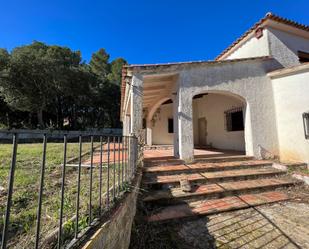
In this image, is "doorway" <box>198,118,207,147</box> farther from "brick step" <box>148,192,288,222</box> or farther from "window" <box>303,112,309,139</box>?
"brick step" <box>148,192,288,222</box>

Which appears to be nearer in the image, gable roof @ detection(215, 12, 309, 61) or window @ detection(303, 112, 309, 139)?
window @ detection(303, 112, 309, 139)

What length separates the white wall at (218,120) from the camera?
9.50 metres

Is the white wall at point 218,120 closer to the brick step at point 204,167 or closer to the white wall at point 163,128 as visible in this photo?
the white wall at point 163,128

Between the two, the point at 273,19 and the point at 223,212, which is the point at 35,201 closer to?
the point at 223,212

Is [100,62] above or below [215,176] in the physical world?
above

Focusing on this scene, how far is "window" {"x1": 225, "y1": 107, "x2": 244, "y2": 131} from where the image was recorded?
9340mm

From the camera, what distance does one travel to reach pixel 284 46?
8.38 m

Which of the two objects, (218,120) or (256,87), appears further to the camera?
(218,120)

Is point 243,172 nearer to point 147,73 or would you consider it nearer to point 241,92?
point 241,92

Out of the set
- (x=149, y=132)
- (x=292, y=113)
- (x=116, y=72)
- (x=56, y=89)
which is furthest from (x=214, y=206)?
(x=116, y=72)

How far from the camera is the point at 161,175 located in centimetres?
538

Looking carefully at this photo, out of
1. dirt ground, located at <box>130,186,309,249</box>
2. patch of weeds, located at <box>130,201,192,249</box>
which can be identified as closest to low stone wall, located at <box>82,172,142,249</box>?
patch of weeds, located at <box>130,201,192,249</box>

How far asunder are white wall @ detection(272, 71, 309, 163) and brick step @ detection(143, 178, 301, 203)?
1859 millimetres

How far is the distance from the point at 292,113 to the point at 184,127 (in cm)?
402
